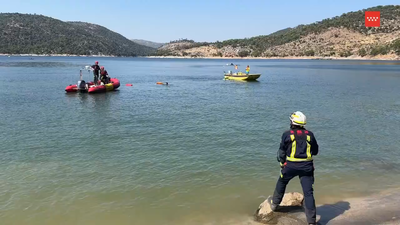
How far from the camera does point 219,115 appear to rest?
20.8 meters

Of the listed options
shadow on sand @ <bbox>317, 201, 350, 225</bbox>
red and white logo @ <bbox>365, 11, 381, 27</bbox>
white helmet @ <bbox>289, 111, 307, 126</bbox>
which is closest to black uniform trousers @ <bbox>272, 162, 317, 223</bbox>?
shadow on sand @ <bbox>317, 201, 350, 225</bbox>

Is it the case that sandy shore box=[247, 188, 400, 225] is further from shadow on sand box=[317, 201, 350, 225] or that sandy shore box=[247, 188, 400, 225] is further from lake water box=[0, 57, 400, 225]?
lake water box=[0, 57, 400, 225]

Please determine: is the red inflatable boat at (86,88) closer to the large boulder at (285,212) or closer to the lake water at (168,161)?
the lake water at (168,161)

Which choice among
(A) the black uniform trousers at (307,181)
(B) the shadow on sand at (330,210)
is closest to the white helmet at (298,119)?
(A) the black uniform trousers at (307,181)

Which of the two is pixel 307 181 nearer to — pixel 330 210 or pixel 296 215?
pixel 296 215

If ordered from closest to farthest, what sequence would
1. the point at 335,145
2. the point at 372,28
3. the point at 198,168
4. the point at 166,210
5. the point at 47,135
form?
the point at 166,210 → the point at 198,168 → the point at 335,145 → the point at 47,135 → the point at 372,28

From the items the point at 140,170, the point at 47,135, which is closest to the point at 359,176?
the point at 140,170

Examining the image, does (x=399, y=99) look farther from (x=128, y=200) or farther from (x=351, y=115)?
(x=128, y=200)

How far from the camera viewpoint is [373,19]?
16400cm

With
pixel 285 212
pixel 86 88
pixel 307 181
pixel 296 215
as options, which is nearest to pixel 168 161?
pixel 285 212

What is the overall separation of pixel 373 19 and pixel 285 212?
18288 centimetres

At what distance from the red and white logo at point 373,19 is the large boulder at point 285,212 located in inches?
7013

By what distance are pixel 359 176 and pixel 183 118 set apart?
11186mm

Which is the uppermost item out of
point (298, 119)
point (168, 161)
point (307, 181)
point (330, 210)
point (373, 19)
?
point (373, 19)
